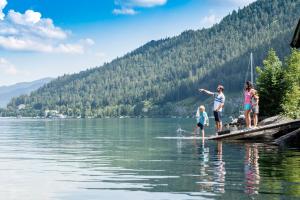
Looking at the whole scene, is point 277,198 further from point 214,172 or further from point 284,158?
point 284,158

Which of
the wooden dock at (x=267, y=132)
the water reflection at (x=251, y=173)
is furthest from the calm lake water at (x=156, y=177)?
the wooden dock at (x=267, y=132)

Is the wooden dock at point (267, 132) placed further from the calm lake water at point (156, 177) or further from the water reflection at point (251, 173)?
the water reflection at point (251, 173)

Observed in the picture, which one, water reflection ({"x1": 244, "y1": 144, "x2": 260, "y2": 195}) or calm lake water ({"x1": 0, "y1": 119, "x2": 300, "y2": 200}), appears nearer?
calm lake water ({"x1": 0, "y1": 119, "x2": 300, "y2": 200})

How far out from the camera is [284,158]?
875 inches

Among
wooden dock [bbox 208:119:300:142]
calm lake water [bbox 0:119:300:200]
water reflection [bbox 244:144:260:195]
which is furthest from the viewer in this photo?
wooden dock [bbox 208:119:300:142]

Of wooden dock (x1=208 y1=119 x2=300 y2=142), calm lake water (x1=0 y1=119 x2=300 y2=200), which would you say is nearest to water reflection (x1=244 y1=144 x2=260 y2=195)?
calm lake water (x1=0 y1=119 x2=300 y2=200)

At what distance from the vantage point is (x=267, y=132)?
34188 mm

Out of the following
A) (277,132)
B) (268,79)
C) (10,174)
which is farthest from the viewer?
(268,79)

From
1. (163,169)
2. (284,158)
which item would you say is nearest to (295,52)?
(284,158)

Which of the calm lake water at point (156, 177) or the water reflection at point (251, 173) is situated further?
the water reflection at point (251, 173)

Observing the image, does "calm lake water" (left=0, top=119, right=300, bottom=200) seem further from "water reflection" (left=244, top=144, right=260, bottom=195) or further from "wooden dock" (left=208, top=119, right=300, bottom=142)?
"wooden dock" (left=208, top=119, right=300, bottom=142)

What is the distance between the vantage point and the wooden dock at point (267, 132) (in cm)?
3325

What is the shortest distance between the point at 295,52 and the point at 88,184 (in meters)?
58.4

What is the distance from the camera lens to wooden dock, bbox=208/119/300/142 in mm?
33250
